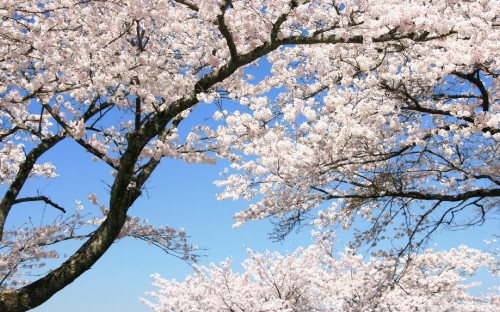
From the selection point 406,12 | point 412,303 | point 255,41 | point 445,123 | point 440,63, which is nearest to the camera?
point 406,12

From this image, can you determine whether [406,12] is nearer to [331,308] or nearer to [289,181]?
[289,181]

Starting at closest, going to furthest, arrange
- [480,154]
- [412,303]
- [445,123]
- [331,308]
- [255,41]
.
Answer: [255,41] → [445,123] → [480,154] → [412,303] → [331,308]

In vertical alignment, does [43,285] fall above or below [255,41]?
below

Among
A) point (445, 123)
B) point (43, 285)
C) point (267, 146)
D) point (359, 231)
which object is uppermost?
point (445, 123)

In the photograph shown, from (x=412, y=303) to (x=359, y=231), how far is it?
4.92 metres

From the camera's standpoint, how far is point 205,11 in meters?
4.95

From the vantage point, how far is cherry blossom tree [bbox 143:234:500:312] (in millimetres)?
13453

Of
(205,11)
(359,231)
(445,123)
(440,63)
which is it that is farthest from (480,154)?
(205,11)

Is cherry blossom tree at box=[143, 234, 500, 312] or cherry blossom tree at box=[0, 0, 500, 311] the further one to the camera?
cherry blossom tree at box=[143, 234, 500, 312]

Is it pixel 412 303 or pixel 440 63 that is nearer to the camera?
pixel 440 63

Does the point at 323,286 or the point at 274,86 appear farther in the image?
the point at 323,286

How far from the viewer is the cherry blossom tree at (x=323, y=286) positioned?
13453 millimetres

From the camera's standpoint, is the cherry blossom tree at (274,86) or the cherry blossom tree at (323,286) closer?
the cherry blossom tree at (274,86)

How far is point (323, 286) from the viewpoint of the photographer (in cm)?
1464
